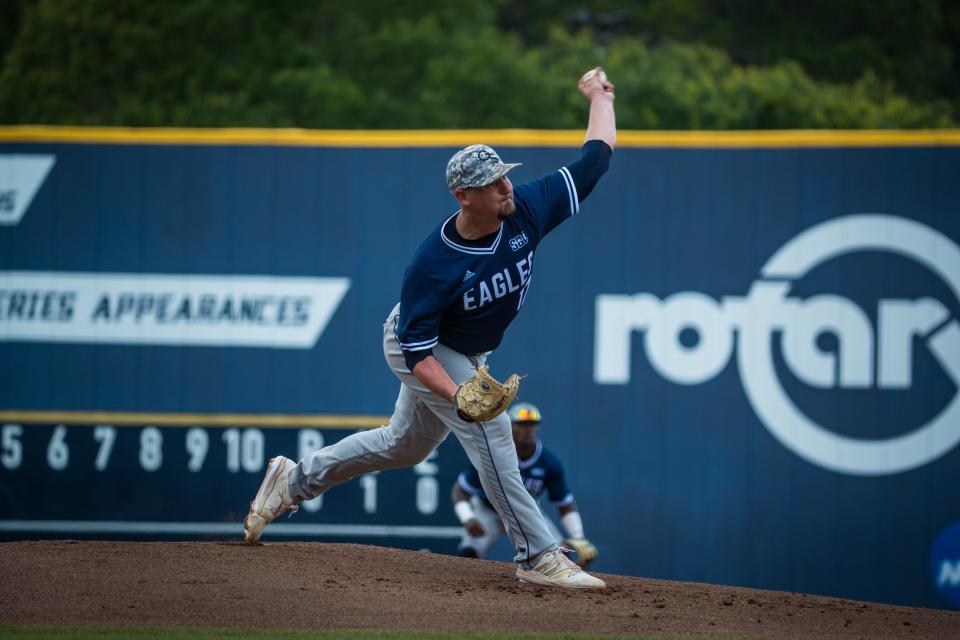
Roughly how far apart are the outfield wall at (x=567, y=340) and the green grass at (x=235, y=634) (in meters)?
4.19

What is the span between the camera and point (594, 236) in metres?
9.14

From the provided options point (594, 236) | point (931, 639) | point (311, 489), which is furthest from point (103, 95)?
point (931, 639)

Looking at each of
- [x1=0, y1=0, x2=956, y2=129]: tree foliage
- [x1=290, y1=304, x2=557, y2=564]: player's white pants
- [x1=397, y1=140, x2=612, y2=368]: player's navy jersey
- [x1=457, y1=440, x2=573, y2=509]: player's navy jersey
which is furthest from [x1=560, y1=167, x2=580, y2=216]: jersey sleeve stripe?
[x1=0, y1=0, x2=956, y2=129]: tree foliage

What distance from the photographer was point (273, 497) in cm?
594

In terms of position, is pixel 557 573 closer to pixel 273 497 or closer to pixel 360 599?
pixel 360 599

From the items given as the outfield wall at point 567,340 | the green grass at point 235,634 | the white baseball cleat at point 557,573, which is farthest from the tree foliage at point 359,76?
the green grass at point 235,634

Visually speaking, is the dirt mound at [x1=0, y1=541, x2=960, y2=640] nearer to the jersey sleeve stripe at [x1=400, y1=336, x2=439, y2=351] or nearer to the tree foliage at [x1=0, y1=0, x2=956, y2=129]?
the jersey sleeve stripe at [x1=400, y1=336, x2=439, y2=351]

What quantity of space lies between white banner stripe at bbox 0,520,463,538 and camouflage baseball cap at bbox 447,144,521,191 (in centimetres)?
439

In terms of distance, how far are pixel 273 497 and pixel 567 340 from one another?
3.61 meters

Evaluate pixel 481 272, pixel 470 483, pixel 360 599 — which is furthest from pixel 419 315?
pixel 470 483

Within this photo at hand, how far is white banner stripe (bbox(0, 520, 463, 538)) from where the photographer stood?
8945 millimetres

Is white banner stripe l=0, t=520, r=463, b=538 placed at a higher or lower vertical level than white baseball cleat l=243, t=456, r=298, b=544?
lower

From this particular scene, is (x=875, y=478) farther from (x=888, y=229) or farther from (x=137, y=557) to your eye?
(x=137, y=557)

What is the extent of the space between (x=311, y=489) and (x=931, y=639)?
275cm
